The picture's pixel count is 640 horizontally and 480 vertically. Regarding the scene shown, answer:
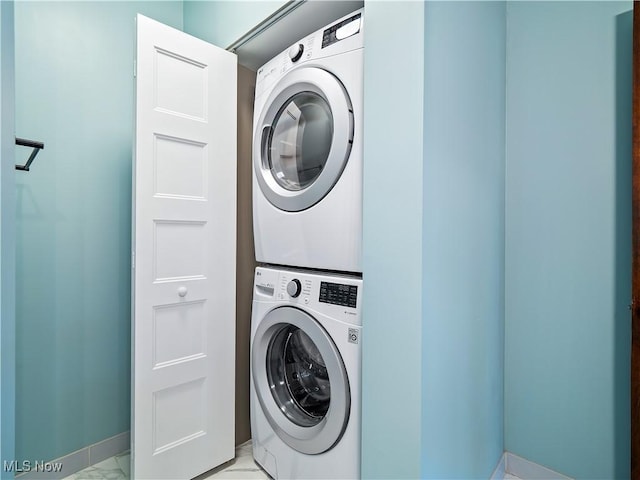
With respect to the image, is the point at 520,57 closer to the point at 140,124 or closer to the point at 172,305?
the point at 140,124

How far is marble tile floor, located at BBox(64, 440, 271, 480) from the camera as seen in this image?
1575 mm

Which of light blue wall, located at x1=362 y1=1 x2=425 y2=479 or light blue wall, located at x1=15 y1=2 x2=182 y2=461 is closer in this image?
light blue wall, located at x1=362 y1=1 x2=425 y2=479

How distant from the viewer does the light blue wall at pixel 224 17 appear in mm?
1465

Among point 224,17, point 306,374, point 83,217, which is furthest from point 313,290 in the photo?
point 224,17

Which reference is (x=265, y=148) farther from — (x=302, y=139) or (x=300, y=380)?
(x=300, y=380)

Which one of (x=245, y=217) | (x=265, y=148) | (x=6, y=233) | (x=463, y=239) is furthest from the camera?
(x=245, y=217)

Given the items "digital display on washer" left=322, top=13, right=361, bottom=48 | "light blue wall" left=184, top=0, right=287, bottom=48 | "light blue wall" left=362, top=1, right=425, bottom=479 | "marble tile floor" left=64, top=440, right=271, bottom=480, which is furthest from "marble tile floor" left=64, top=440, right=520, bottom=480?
"light blue wall" left=184, top=0, right=287, bottom=48

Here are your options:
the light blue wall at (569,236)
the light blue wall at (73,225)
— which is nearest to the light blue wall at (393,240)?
the light blue wall at (569,236)

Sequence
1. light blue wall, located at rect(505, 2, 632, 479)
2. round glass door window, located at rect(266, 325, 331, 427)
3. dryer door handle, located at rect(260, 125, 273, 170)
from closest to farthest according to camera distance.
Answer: light blue wall, located at rect(505, 2, 632, 479) → round glass door window, located at rect(266, 325, 331, 427) → dryer door handle, located at rect(260, 125, 273, 170)

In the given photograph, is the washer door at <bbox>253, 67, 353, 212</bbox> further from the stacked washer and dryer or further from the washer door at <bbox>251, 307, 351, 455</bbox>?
the washer door at <bbox>251, 307, 351, 455</bbox>

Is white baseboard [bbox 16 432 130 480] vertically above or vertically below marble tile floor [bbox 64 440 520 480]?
above

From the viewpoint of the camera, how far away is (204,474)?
1.59m

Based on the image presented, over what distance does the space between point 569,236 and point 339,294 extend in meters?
0.96

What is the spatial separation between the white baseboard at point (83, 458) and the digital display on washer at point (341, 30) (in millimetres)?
2022
